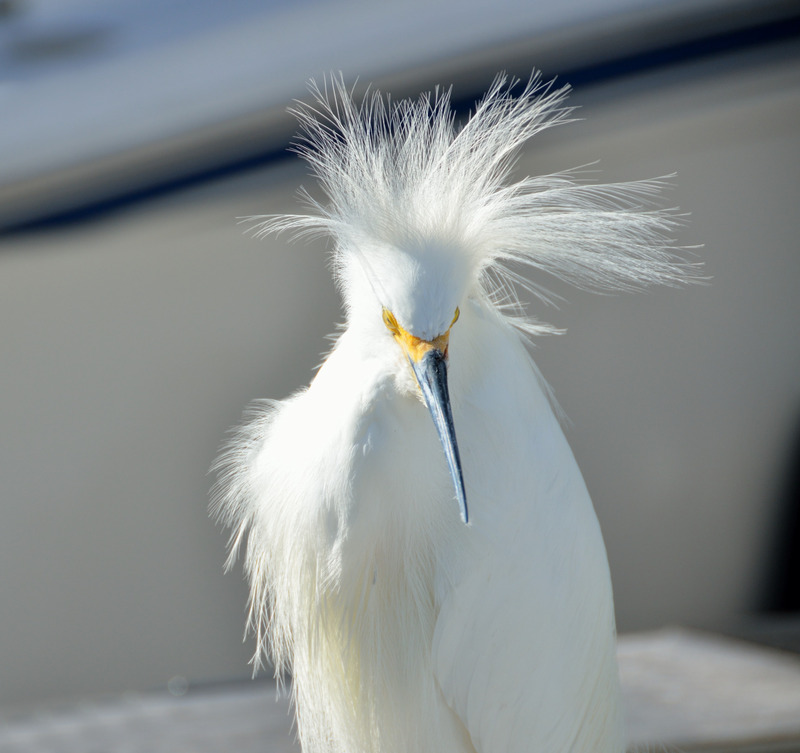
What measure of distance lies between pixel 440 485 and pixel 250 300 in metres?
1.34

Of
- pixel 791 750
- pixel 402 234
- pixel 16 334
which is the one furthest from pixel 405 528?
pixel 16 334

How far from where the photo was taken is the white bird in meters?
0.89

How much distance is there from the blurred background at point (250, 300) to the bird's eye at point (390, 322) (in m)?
1.23

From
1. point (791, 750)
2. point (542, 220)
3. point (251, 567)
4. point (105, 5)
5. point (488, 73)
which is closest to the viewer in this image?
point (542, 220)

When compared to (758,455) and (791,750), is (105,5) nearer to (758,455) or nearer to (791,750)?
(758,455)

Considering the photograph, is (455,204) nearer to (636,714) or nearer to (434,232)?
→ (434,232)

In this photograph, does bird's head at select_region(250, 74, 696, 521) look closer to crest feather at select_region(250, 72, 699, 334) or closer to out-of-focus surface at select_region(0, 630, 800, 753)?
crest feather at select_region(250, 72, 699, 334)

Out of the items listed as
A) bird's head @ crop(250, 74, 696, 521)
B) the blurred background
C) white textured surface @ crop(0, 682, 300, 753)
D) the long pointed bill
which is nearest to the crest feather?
bird's head @ crop(250, 74, 696, 521)

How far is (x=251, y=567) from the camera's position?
117 cm

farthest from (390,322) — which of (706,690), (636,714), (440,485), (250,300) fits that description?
(250,300)

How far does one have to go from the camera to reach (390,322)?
857 mm

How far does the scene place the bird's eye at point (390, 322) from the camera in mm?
848

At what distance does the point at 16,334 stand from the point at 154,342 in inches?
12.1

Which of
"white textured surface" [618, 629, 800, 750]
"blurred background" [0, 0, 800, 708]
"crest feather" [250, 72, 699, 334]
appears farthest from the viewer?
"blurred background" [0, 0, 800, 708]
